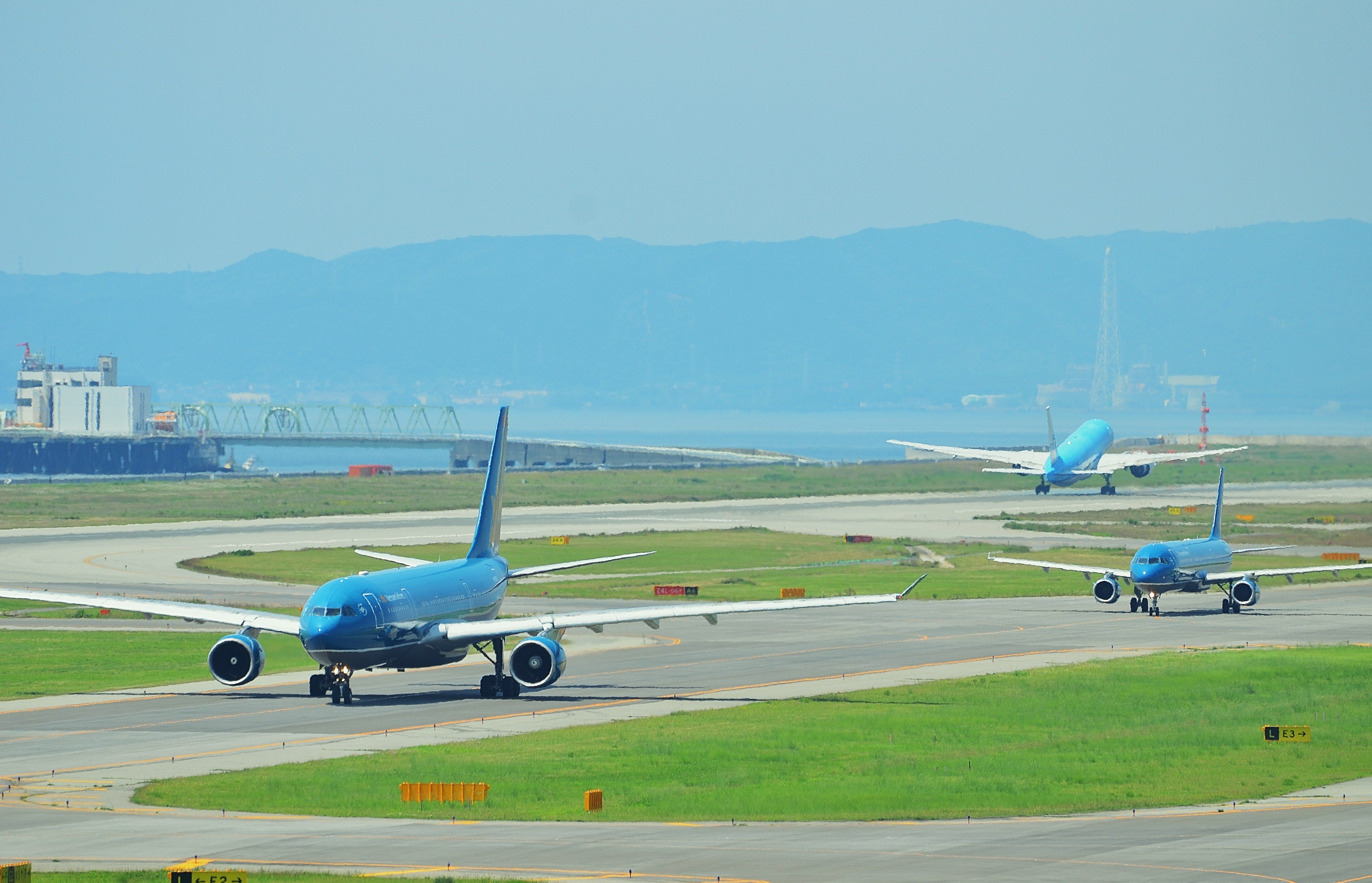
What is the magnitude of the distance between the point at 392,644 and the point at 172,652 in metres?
23.4

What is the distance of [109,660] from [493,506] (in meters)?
18.7

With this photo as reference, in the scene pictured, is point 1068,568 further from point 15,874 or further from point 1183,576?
point 15,874

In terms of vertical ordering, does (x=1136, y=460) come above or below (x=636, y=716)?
above

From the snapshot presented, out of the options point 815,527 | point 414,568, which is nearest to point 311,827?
point 414,568

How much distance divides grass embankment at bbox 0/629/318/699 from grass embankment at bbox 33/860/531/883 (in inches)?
1002

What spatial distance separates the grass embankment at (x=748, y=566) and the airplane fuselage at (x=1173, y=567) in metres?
8.13

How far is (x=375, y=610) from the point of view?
53000 millimetres

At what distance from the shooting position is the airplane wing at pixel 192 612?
5519 cm

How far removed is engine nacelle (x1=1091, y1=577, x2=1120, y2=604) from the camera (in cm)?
8956

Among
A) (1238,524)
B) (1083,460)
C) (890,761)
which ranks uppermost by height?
(1083,460)

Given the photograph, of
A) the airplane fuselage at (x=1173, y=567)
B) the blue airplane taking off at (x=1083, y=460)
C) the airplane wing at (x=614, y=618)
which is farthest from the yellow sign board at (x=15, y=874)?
the blue airplane taking off at (x=1083, y=460)

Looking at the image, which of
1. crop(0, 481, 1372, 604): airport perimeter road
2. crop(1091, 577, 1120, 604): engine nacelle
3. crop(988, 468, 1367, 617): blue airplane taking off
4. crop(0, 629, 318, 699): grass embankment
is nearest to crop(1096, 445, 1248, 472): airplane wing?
crop(0, 481, 1372, 604): airport perimeter road

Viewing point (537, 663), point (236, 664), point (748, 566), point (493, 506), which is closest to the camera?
point (236, 664)

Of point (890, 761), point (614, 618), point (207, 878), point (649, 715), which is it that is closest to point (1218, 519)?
point (614, 618)
